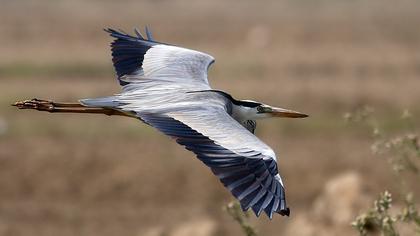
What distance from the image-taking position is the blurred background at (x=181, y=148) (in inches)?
398

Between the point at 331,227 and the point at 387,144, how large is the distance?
3.58m

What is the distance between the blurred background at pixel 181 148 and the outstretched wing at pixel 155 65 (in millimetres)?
912

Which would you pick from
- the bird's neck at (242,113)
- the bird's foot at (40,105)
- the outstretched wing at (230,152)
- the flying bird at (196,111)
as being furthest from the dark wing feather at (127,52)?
the outstretched wing at (230,152)

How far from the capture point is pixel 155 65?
620 cm

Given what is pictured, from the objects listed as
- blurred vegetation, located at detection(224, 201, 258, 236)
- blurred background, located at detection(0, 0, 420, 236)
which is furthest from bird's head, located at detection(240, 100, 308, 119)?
blurred vegetation, located at detection(224, 201, 258, 236)

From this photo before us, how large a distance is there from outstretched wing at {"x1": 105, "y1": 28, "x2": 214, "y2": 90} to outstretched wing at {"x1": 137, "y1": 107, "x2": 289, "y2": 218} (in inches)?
31.6

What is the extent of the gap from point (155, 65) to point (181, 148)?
663cm

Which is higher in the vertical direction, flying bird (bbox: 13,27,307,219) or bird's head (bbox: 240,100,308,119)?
flying bird (bbox: 13,27,307,219)

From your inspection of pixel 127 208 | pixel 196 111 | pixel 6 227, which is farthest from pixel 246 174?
pixel 127 208

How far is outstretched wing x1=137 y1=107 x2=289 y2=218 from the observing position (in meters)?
4.16

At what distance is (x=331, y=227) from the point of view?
8633 millimetres

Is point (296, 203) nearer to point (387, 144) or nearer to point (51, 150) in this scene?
point (51, 150)

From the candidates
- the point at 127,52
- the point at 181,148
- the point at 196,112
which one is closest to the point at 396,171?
the point at 196,112

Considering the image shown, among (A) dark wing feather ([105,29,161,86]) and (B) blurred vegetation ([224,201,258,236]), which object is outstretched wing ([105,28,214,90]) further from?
(B) blurred vegetation ([224,201,258,236])
